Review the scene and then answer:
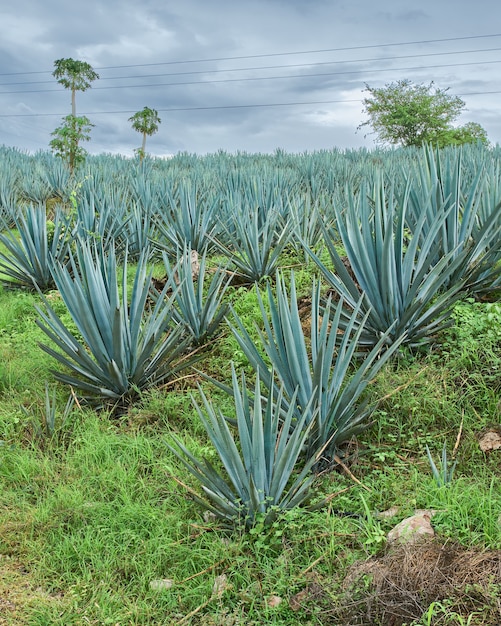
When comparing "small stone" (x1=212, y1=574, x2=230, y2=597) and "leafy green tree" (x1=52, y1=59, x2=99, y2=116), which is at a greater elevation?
"leafy green tree" (x1=52, y1=59, x2=99, y2=116)

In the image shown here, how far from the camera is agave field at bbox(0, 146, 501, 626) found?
2.42m

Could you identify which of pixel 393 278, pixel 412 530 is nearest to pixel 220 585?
pixel 412 530

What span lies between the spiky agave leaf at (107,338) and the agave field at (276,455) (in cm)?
2

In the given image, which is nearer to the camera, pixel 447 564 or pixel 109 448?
pixel 447 564

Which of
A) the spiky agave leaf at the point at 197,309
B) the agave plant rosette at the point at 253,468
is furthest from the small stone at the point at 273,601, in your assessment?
the spiky agave leaf at the point at 197,309

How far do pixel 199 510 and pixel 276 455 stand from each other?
0.53m

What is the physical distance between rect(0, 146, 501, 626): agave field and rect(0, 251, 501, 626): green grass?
0.01 metres

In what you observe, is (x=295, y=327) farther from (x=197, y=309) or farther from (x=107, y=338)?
(x=197, y=309)

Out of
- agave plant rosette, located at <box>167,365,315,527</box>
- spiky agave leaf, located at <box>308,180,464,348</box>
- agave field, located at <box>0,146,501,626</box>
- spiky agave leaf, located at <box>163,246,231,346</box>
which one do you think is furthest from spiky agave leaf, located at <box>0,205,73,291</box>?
agave plant rosette, located at <box>167,365,315,527</box>

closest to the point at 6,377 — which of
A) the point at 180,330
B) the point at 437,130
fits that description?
the point at 180,330

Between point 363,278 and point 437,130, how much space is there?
126ft

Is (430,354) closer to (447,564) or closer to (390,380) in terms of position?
(390,380)

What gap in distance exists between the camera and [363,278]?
398cm

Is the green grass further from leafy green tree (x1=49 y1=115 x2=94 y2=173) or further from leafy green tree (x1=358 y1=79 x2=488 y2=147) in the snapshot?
leafy green tree (x1=358 y1=79 x2=488 y2=147)
